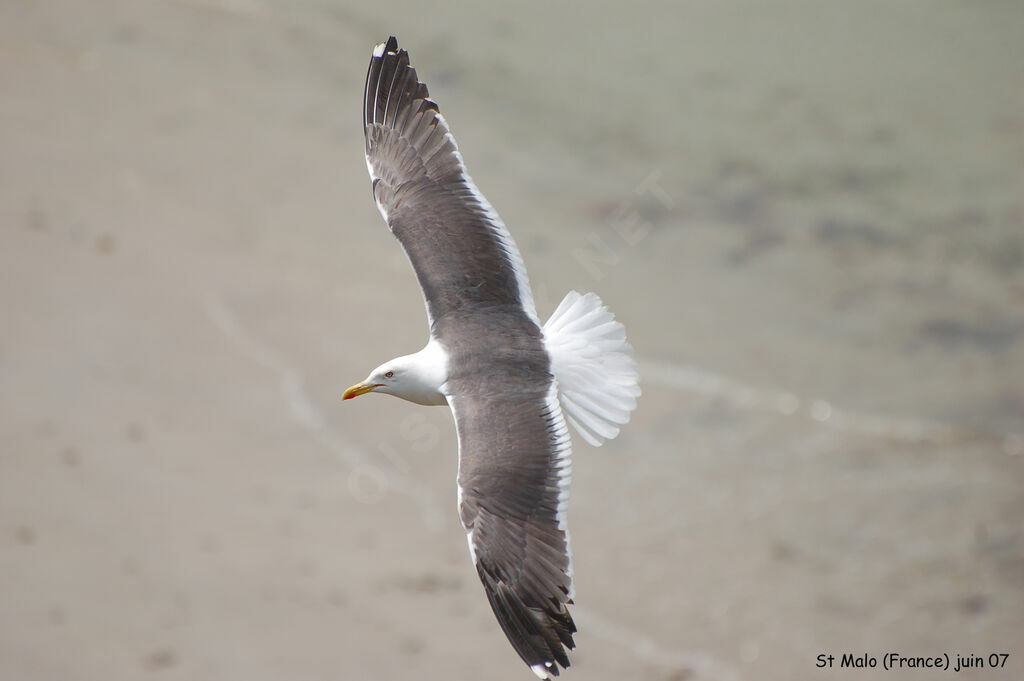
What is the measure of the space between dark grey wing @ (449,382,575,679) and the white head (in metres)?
0.26

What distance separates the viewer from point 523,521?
167 inches

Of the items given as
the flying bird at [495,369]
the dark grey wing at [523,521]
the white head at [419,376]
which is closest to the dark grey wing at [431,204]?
the flying bird at [495,369]

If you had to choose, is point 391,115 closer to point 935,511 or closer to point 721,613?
point 721,613

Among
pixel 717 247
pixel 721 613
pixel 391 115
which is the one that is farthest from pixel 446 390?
pixel 717 247

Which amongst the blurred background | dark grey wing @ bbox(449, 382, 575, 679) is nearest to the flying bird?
dark grey wing @ bbox(449, 382, 575, 679)

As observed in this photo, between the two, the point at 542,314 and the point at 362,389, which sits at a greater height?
the point at 542,314

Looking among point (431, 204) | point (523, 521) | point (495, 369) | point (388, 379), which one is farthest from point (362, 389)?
point (523, 521)

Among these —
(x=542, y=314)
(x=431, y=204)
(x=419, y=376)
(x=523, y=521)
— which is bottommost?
(x=523, y=521)

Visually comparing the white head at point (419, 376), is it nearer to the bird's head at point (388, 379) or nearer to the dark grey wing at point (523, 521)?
the bird's head at point (388, 379)

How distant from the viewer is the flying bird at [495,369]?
13.8ft

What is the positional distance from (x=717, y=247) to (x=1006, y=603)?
139 inches

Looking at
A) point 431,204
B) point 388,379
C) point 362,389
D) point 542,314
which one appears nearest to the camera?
point 388,379

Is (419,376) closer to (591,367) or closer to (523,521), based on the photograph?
(591,367)

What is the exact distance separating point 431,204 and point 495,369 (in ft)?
2.64
